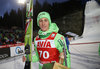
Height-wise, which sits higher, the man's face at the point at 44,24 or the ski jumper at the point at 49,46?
the man's face at the point at 44,24

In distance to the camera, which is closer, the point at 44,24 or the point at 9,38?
the point at 44,24

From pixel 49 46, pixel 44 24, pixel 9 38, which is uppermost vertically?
pixel 44 24

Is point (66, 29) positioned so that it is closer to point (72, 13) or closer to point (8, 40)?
point (72, 13)

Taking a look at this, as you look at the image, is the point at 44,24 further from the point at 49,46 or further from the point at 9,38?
the point at 9,38

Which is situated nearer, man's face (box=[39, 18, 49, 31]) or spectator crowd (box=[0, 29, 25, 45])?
man's face (box=[39, 18, 49, 31])

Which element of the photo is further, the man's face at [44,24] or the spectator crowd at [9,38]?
the spectator crowd at [9,38]

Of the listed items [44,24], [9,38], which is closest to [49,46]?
[44,24]

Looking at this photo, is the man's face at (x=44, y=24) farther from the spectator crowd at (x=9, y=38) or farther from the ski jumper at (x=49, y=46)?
the spectator crowd at (x=9, y=38)

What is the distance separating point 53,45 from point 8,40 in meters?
8.23

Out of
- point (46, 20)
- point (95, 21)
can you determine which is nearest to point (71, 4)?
point (95, 21)

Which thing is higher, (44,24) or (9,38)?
(44,24)

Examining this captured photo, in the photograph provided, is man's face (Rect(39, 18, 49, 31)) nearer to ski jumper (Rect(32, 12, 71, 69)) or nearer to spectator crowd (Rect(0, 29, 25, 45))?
ski jumper (Rect(32, 12, 71, 69))

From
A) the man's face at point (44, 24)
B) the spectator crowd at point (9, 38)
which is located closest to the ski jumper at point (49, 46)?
the man's face at point (44, 24)

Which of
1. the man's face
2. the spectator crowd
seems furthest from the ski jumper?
the spectator crowd
